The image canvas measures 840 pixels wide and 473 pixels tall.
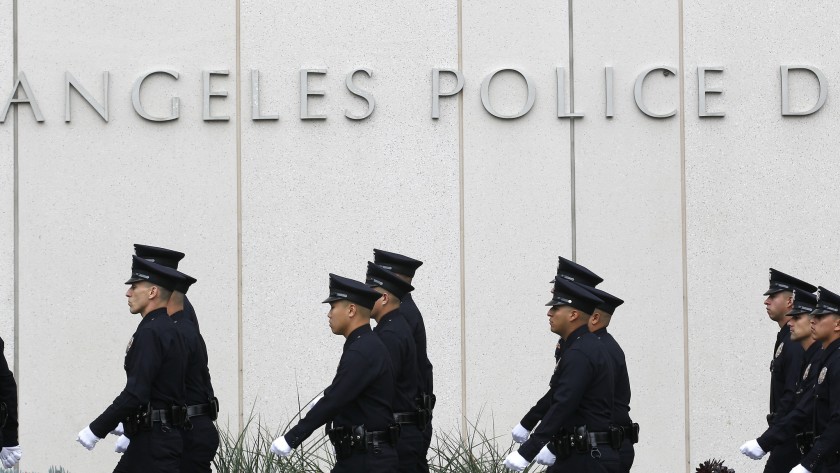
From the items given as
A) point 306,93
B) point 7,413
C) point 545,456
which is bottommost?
point 545,456

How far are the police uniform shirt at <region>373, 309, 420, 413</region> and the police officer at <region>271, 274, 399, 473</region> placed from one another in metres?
0.82

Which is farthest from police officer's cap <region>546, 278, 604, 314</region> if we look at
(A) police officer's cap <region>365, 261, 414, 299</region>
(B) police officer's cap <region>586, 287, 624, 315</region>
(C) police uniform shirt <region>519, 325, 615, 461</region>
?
(A) police officer's cap <region>365, 261, 414, 299</region>

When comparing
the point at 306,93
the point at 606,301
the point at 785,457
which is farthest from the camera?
the point at 306,93

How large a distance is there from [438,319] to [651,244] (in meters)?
1.96

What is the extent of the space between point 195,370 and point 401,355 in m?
1.34

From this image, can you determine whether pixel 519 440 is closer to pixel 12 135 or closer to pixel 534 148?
pixel 534 148

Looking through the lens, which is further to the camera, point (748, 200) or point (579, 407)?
point (748, 200)

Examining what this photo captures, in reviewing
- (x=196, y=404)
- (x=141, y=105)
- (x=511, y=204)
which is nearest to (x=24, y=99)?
(x=141, y=105)

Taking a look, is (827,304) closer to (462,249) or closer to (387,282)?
(387,282)

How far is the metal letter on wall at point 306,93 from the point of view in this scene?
12.6 m

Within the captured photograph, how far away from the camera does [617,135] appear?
495 inches

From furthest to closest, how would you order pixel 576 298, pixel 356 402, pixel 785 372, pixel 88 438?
pixel 785 372
pixel 576 298
pixel 88 438
pixel 356 402

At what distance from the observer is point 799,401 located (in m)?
9.14

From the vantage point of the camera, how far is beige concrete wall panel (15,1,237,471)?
1246 cm
